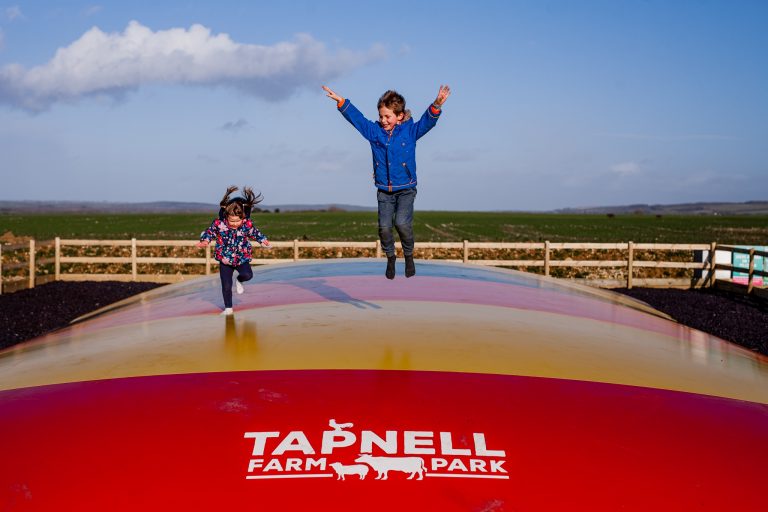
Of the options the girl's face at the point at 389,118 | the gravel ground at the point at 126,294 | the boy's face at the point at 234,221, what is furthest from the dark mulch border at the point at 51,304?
the girl's face at the point at 389,118

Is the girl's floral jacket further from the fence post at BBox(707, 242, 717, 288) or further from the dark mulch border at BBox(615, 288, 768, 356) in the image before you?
the fence post at BBox(707, 242, 717, 288)

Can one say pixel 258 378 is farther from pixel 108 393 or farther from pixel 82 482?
pixel 82 482

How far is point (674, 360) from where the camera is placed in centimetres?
407

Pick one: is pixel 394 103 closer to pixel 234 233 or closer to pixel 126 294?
pixel 234 233

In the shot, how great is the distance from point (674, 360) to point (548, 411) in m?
1.51

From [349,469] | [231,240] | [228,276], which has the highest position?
[231,240]

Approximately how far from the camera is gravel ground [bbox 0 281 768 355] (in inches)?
472

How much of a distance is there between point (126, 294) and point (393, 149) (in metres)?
13.7

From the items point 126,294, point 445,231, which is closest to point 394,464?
point 126,294

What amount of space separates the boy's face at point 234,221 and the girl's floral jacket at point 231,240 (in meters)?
0.03

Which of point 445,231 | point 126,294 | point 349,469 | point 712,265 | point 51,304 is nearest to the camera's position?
point 349,469

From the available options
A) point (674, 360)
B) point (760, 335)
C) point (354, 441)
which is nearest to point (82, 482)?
point (354, 441)

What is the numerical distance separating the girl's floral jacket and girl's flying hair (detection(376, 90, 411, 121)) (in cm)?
154

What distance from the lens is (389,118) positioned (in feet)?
17.6
